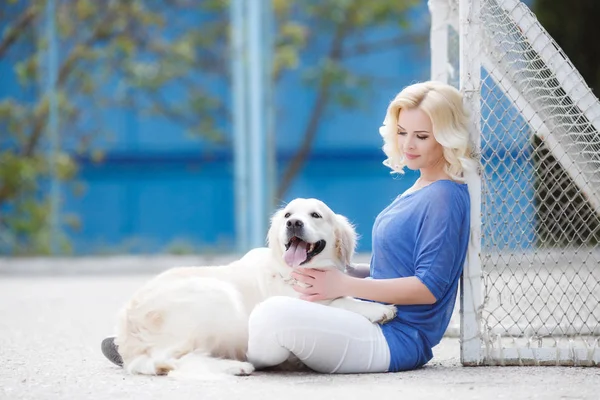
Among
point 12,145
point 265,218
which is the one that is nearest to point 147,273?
point 265,218

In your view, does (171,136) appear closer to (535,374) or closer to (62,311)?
(62,311)

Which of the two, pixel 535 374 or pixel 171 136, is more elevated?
pixel 171 136

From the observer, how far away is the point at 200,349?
4648 millimetres

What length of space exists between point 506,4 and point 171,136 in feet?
43.6

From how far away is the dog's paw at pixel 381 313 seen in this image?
15.4ft

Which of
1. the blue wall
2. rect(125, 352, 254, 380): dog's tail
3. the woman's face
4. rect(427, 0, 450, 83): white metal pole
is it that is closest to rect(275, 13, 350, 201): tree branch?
the blue wall

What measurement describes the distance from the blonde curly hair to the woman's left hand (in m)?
0.68

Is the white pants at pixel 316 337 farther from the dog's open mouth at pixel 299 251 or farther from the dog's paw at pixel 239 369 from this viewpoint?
the dog's open mouth at pixel 299 251

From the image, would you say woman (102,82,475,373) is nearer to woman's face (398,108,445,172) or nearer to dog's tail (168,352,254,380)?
woman's face (398,108,445,172)

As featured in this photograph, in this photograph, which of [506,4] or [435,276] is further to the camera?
[506,4]

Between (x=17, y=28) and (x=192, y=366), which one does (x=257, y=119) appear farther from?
(x=192, y=366)

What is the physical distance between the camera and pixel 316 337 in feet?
15.0

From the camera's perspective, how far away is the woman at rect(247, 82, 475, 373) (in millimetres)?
4594

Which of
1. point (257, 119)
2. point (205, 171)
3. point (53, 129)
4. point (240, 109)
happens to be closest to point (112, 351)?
point (257, 119)
